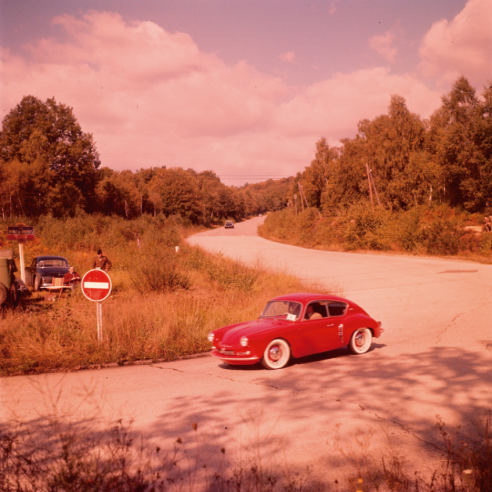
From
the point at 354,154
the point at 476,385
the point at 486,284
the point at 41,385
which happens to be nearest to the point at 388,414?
the point at 476,385

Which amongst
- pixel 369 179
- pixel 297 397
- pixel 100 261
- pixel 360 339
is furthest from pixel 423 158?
pixel 297 397

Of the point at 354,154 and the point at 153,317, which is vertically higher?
the point at 354,154

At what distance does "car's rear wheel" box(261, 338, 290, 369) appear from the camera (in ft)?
26.6

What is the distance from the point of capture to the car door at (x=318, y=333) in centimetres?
842

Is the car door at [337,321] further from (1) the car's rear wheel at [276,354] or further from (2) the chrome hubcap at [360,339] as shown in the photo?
(1) the car's rear wheel at [276,354]

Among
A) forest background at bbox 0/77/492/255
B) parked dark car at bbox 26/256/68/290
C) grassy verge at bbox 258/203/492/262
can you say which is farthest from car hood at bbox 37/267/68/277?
grassy verge at bbox 258/203/492/262

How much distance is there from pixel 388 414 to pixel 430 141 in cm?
4937

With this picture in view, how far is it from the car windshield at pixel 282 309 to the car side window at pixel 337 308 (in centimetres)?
76

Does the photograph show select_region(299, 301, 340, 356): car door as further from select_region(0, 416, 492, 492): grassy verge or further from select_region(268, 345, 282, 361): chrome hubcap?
select_region(0, 416, 492, 492): grassy verge

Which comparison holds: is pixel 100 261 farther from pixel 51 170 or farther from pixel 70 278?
pixel 51 170

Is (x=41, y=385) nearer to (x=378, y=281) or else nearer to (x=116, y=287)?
(x=116, y=287)

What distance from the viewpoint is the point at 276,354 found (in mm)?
8258

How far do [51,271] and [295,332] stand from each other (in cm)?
1553

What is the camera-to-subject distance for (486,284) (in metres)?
19.5
